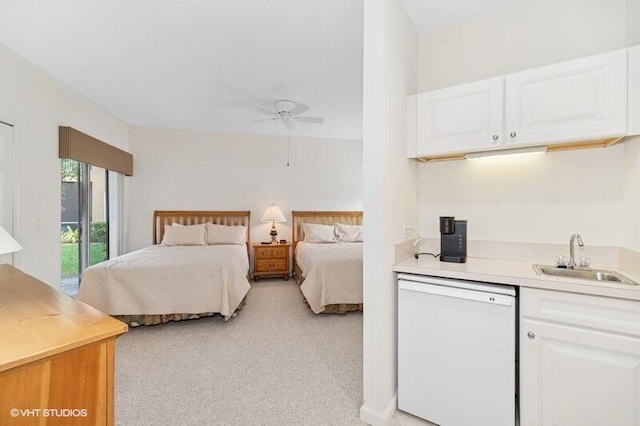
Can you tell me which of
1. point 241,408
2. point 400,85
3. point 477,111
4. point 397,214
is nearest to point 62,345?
point 241,408

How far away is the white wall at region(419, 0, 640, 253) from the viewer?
175cm

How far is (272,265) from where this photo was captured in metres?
5.08

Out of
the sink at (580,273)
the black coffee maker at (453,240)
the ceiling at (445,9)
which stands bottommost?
the sink at (580,273)

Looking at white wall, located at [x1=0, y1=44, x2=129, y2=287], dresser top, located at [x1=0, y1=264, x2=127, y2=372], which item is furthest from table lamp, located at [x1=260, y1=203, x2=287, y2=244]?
dresser top, located at [x1=0, y1=264, x2=127, y2=372]

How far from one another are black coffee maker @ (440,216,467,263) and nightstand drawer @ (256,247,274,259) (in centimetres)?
357

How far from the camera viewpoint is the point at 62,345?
84 cm

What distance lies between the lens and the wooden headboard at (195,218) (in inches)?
200

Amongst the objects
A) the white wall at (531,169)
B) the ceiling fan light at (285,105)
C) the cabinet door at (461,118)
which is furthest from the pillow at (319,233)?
the cabinet door at (461,118)

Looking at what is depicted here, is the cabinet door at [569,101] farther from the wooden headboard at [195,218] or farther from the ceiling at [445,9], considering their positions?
the wooden headboard at [195,218]

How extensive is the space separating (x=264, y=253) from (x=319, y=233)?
1.03m

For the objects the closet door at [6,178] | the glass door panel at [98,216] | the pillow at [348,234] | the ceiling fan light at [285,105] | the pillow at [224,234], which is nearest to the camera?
the closet door at [6,178]

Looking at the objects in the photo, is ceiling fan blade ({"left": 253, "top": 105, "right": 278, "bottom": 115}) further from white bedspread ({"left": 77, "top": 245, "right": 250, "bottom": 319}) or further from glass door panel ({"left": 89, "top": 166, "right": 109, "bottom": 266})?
glass door panel ({"left": 89, "top": 166, "right": 109, "bottom": 266})

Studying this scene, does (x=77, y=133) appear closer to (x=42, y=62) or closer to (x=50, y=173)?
(x=50, y=173)

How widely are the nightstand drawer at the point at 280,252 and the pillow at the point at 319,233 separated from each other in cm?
41
